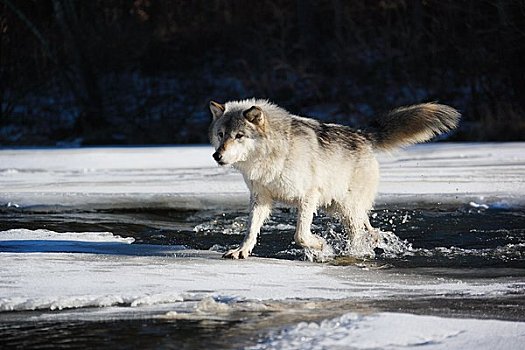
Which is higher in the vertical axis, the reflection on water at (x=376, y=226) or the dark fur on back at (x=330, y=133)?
the dark fur on back at (x=330, y=133)

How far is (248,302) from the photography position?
5.98 metres

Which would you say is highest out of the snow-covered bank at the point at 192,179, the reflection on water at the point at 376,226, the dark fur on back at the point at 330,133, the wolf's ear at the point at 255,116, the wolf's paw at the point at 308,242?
the wolf's ear at the point at 255,116

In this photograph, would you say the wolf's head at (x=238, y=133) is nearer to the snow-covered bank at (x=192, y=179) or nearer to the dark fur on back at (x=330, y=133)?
the dark fur on back at (x=330, y=133)

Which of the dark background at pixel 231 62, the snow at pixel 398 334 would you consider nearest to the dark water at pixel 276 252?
the snow at pixel 398 334

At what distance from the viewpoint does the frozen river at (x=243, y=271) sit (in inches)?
202

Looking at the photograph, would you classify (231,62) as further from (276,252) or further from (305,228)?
(305,228)

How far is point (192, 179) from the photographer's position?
1459 centimetres

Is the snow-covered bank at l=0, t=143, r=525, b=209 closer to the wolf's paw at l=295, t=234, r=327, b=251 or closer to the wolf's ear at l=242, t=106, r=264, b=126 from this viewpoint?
the wolf's paw at l=295, t=234, r=327, b=251

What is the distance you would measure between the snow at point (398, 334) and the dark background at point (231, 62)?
20135 millimetres

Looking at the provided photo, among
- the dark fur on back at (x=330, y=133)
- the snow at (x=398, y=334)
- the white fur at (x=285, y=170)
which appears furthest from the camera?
the dark fur on back at (x=330, y=133)

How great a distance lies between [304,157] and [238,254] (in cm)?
107

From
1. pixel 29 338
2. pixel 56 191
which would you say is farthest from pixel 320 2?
pixel 29 338

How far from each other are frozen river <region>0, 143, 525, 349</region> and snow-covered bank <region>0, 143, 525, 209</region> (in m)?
0.06

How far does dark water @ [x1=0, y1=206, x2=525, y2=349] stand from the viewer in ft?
16.9
